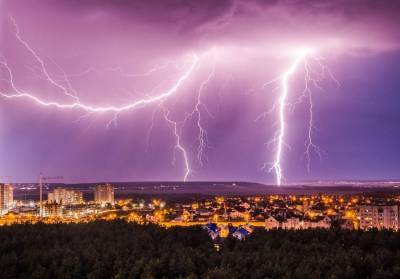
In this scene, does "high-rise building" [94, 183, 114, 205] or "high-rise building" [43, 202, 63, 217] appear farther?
"high-rise building" [94, 183, 114, 205]

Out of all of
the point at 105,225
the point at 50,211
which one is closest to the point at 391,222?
the point at 105,225

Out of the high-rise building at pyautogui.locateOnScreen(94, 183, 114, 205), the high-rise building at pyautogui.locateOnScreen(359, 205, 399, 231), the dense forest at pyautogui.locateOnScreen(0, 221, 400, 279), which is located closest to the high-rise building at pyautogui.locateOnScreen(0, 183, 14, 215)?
the high-rise building at pyautogui.locateOnScreen(94, 183, 114, 205)

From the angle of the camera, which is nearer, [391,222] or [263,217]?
[391,222]

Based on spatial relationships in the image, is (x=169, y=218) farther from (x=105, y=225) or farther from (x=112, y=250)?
(x=112, y=250)

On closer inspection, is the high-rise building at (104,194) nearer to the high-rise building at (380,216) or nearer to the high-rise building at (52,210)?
the high-rise building at (52,210)

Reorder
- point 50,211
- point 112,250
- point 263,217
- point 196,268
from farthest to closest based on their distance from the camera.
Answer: point 50,211
point 263,217
point 112,250
point 196,268

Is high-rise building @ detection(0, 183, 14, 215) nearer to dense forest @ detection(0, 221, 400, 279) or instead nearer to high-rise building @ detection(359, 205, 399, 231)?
high-rise building @ detection(359, 205, 399, 231)
